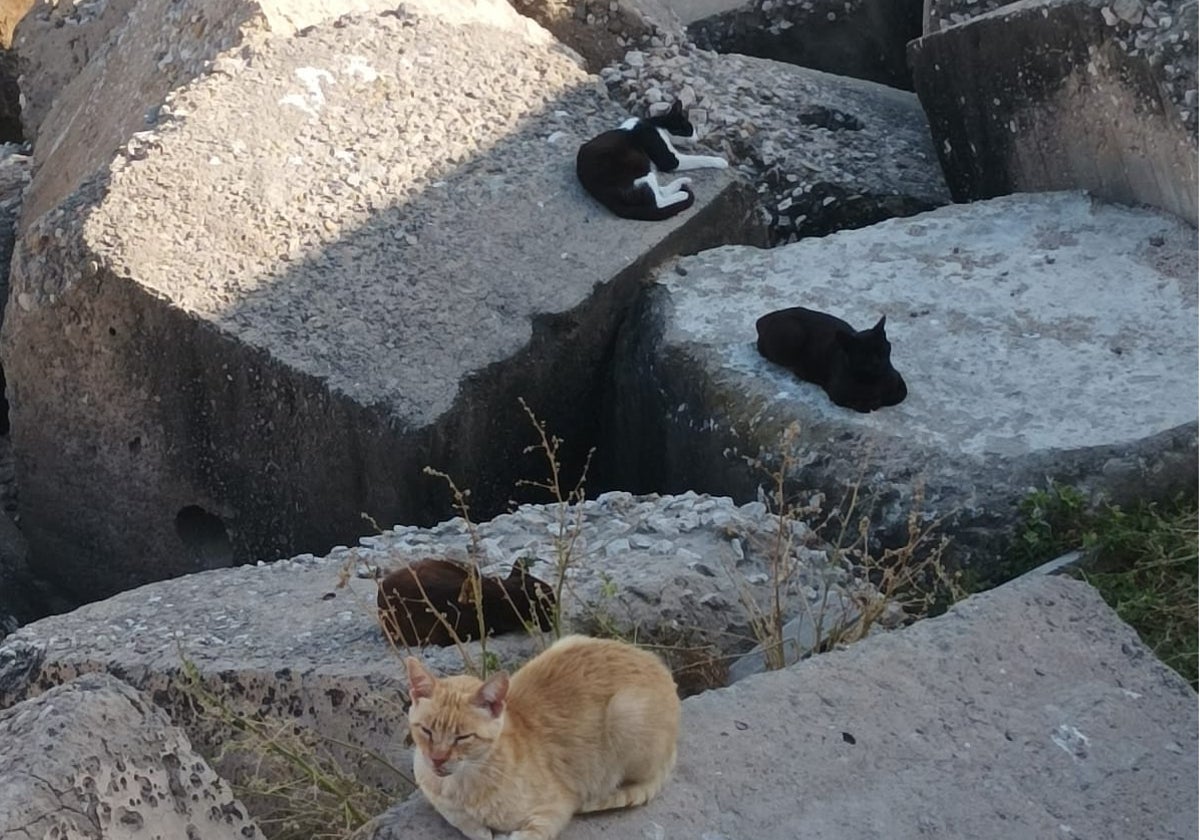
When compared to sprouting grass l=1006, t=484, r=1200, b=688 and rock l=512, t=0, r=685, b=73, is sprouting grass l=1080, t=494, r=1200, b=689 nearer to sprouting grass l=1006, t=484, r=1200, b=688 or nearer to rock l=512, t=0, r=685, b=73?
sprouting grass l=1006, t=484, r=1200, b=688

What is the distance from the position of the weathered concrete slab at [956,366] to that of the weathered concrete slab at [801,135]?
56cm

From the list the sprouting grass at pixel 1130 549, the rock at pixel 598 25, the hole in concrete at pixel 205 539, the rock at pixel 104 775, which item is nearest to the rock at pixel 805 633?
the sprouting grass at pixel 1130 549

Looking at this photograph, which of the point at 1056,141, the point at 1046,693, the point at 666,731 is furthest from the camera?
the point at 1056,141

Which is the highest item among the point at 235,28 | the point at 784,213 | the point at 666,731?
the point at 235,28

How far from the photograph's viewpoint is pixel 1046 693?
4078 millimetres

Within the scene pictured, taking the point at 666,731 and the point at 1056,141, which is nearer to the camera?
the point at 666,731

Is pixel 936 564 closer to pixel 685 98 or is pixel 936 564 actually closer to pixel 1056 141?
pixel 1056 141

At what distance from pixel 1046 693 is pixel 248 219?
12.0 feet

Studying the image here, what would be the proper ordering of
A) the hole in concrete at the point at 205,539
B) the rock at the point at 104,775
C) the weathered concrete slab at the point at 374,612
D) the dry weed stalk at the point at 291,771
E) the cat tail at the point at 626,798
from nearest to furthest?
the rock at the point at 104,775
the cat tail at the point at 626,798
the dry weed stalk at the point at 291,771
the weathered concrete slab at the point at 374,612
the hole in concrete at the point at 205,539

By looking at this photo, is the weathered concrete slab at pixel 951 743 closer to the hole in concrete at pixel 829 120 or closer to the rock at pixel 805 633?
the rock at pixel 805 633

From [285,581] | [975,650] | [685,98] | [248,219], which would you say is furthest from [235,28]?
[975,650]

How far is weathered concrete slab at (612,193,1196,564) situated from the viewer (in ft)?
17.6

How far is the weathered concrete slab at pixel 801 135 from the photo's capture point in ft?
24.8

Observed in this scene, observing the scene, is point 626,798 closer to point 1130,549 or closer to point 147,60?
point 1130,549
